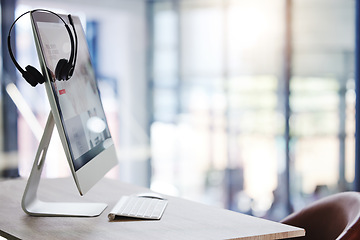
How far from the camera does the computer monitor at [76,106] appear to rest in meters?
1.38

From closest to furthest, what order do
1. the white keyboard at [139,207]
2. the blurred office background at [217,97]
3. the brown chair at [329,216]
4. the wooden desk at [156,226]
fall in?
the wooden desk at [156,226], the white keyboard at [139,207], the brown chair at [329,216], the blurred office background at [217,97]

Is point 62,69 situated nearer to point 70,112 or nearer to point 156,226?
point 70,112

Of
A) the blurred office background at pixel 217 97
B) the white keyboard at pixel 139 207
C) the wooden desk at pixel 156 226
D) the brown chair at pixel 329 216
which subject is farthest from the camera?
the blurred office background at pixel 217 97

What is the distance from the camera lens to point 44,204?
5.35 feet

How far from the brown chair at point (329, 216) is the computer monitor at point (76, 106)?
67cm

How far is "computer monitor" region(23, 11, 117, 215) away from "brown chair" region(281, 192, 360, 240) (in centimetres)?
67

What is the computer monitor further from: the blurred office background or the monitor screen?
Answer: the blurred office background

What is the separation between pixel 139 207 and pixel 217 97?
321 centimetres

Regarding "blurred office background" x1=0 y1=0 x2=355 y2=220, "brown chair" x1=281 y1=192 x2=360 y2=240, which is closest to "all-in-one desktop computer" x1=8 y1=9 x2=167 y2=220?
"brown chair" x1=281 y1=192 x2=360 y2=240

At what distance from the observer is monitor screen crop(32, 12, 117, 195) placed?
1.39 meters

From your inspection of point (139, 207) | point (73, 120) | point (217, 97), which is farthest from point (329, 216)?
point (217, 97)

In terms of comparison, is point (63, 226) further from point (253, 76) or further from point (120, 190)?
point (253, 76)

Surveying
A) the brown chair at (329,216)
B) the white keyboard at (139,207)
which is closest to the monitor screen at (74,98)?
the white keyboard at (139,207)

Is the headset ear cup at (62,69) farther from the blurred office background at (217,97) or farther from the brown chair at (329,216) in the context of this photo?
the blurred office background at (217,97)
